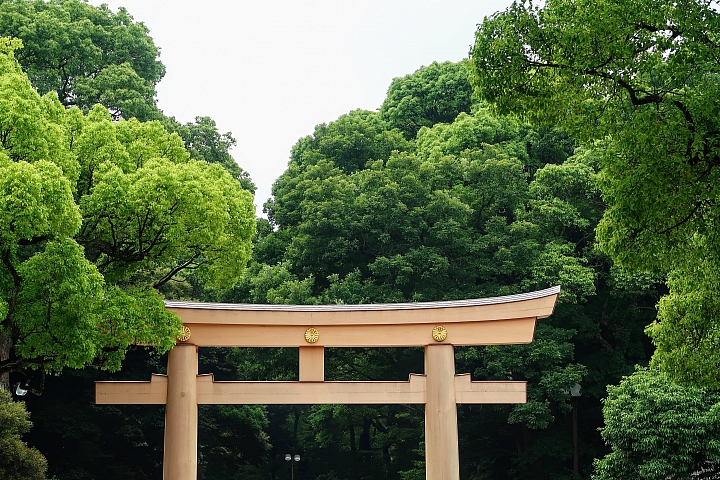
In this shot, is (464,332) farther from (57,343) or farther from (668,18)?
(668,18)

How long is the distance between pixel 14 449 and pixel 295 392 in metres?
4.46

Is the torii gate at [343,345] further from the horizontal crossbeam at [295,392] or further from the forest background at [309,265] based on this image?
the forest background at [309,265]

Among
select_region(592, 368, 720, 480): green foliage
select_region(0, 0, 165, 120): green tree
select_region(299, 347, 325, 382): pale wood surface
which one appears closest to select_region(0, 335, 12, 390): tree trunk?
select_region(299, 347, 325, 382): pale wood surface

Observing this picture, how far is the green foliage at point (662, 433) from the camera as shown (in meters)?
14.5

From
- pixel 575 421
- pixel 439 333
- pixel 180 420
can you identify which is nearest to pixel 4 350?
pixel 180 420

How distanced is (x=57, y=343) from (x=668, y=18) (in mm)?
7615

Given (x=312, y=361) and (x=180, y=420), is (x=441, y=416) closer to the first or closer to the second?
(x=312, y=361)

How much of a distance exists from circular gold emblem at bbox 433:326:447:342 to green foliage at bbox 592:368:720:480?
3361mm

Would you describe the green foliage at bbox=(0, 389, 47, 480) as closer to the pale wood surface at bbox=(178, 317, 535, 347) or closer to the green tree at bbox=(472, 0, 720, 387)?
the pale wood surface at bbox=(178, 317, 535, 347)

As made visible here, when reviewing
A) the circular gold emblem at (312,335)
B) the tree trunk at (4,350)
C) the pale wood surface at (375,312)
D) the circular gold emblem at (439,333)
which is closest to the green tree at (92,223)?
the pale wood surface at (375,312)

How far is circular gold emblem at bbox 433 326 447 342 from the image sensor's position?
598 inches

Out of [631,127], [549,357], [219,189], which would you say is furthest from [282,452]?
[631,127]

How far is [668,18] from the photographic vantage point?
724 centimetres

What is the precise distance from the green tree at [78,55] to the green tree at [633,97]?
14.9 metres
